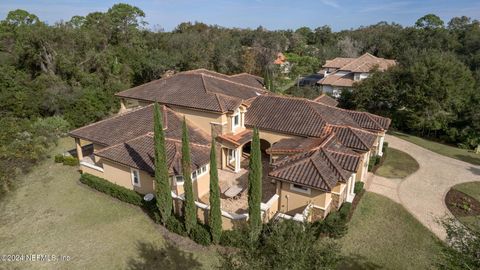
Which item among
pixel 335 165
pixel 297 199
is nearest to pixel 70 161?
pixel 297 199

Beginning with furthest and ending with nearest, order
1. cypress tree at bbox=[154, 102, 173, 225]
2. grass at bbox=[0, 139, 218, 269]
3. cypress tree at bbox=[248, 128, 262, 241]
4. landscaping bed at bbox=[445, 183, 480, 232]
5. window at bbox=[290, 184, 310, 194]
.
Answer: landscaping bed at bbox=[445, 183, 480, 232] < window at bbox=[290, 184, 310, 194] < cypress tree at bbox=[154, 102, 173, 225] < grass at bbox=[0, 139, 218, 269] < cypress tree at bbox=[248, 128, 262, 241]

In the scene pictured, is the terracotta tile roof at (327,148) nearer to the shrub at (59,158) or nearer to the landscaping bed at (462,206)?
the landscaping bed at (462,206)

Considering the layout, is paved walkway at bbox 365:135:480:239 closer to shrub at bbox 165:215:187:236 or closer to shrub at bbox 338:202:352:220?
shrub at bbox 338:202:352:220

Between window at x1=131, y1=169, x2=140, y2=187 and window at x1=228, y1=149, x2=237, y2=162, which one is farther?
window at x1=228, y1=149, x2=237, y2=162

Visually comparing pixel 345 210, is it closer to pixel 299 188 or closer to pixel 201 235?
pixel 299 188

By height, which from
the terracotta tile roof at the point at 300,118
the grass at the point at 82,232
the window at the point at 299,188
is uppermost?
the terracotta tile roof at the point at 300,118

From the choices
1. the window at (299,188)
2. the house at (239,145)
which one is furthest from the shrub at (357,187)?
the window at (299,188)

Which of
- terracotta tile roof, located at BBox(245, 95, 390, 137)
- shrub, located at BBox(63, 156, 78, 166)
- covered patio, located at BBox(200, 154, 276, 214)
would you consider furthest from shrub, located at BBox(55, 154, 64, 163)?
terracotta tile roof, located at BBox(245, 95, 390, 137)
